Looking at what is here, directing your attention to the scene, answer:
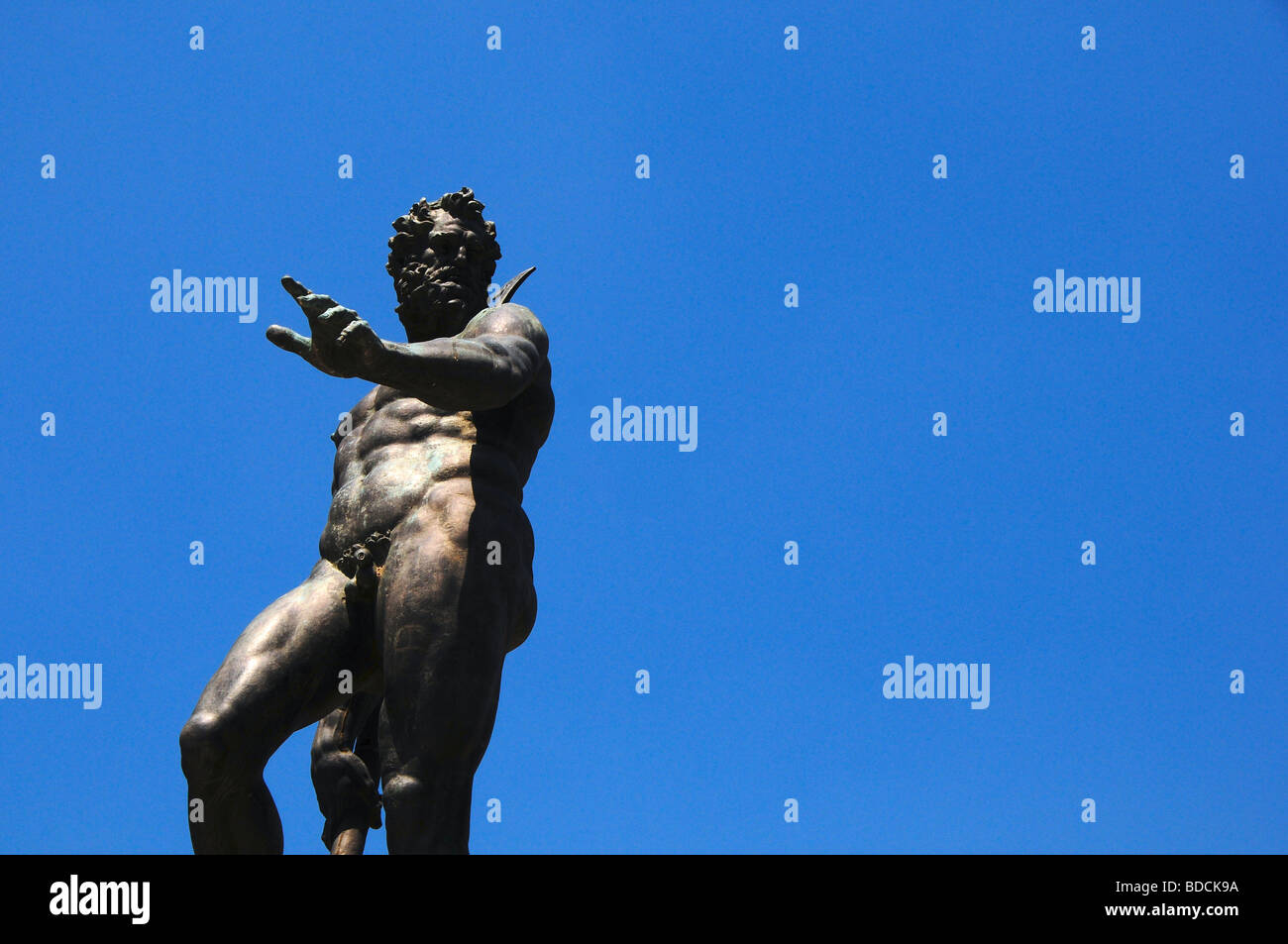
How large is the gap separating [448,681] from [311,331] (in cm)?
195

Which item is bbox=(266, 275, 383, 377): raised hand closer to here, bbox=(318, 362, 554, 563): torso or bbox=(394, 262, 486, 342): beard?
bbox=(318, 362, 554, 563): torso

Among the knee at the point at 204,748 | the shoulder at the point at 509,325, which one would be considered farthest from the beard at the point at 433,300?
the knee at the point at 204,748

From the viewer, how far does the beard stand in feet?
32.5

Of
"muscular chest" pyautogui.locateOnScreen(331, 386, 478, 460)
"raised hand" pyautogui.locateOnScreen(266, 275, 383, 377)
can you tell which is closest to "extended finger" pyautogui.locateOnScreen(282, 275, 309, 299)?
"raised hand" pyautogui.locateOnScreen(266, 275, 383, 377)

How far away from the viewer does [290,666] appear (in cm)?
894

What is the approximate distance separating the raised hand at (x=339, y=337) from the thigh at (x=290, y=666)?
61.6 inches

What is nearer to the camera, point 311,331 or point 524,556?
point 311,331

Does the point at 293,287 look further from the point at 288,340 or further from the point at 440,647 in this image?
the point at 440,647

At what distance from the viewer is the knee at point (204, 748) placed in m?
8.54

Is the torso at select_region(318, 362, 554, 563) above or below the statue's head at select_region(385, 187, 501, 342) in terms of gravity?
below

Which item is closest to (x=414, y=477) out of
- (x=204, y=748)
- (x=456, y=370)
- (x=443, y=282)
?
(x=456, y=370)
